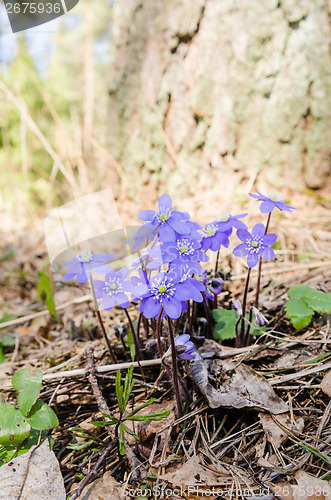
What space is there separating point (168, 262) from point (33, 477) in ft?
2.62

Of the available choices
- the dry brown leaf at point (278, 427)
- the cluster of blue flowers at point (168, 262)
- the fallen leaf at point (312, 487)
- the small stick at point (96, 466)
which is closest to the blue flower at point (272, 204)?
the cluster of blue flowers at point (168, 262)

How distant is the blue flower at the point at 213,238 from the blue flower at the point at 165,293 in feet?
0.98

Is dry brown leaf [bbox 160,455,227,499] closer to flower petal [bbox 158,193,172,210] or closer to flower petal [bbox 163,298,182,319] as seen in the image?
flower petal [bbox 163,298,182,319]

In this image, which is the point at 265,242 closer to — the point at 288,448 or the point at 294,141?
the point at 288,448

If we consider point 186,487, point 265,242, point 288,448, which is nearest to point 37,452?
point 186,487

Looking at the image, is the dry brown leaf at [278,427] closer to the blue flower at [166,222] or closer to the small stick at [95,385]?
the small stick at [95,385]

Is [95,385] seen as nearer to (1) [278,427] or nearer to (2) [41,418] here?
(2) [41,418]

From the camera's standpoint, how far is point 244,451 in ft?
3.91

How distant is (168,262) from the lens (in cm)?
121

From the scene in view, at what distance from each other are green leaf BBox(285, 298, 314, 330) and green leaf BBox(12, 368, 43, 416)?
1010 millimetres

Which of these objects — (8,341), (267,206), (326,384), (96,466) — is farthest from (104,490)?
(8,341)

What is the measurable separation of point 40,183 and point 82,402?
618cm

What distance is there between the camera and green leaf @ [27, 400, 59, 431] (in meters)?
1.21

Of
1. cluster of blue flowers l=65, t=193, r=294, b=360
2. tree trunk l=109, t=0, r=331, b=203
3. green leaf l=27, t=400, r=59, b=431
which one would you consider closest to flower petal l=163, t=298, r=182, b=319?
cluster of blue flowers l=65, t=193, r=294, b=360
